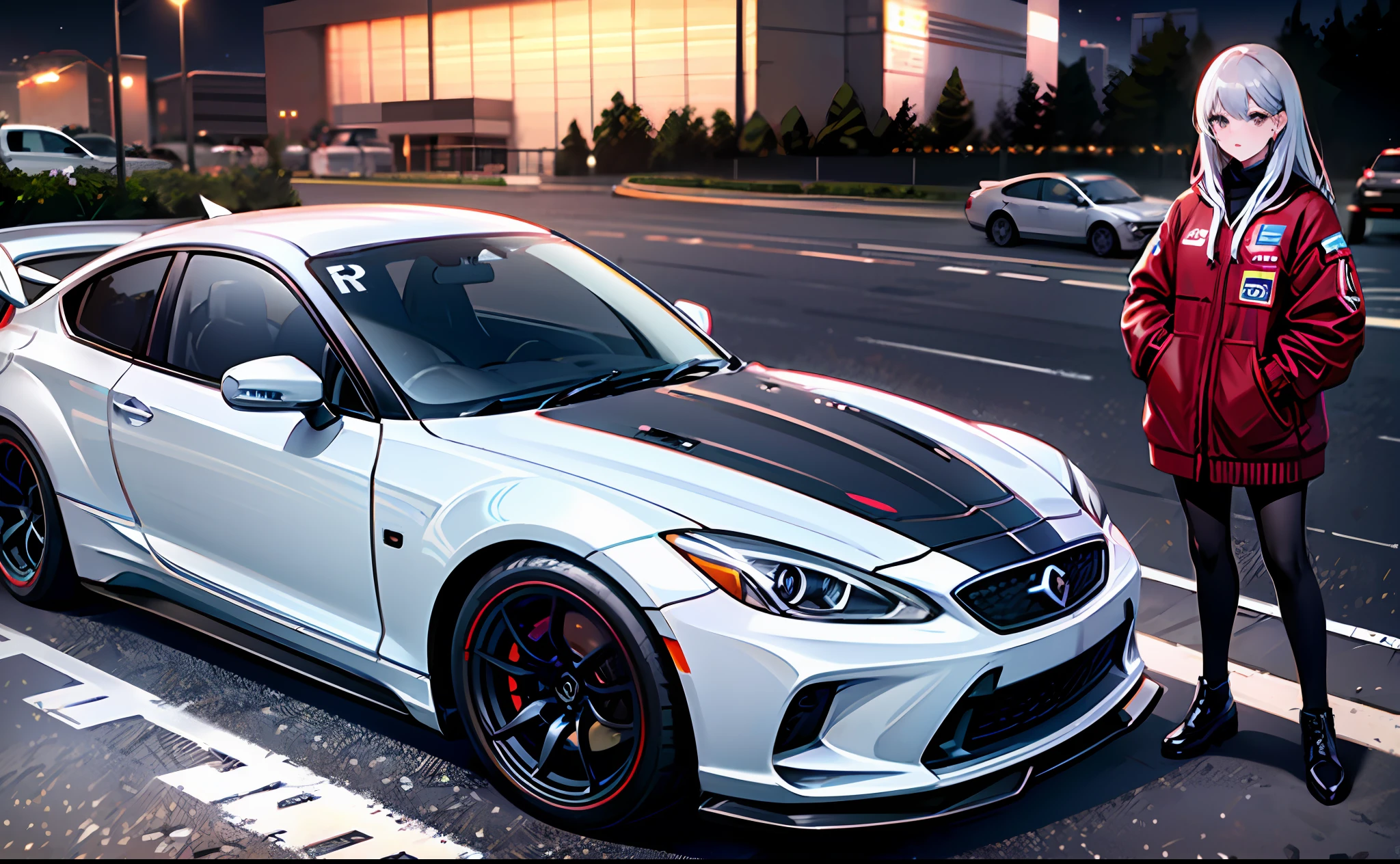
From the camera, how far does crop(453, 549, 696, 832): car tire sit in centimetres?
296

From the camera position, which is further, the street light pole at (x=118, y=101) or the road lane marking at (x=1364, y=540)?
the street light pole at (x=118, y=101)

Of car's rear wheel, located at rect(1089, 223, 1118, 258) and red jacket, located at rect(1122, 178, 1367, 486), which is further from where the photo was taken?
car's rear wheel, located at rect(1089, 223, 1118, 258)

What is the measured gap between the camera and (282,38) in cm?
2477

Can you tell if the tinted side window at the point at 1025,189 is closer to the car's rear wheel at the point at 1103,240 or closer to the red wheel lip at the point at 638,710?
the car's rear wheel at the point at 1103,240

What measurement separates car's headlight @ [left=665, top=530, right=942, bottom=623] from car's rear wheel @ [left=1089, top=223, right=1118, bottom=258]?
1886cm

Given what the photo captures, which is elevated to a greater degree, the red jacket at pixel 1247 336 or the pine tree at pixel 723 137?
the pine tree at pixel 723 137

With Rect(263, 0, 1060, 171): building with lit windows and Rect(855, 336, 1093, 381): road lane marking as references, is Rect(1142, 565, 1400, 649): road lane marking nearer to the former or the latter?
Rect(855, 336, 1093, 381): road lane marking

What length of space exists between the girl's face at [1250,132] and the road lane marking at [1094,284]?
13.8 metres

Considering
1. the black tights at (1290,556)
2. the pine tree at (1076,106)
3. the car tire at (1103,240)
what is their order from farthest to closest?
the pine tree at (1076,106)
the car tire at (1103,240)
the black tights at (1290,556)

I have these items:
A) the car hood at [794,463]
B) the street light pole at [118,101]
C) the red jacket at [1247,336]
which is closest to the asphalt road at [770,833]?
the car hood at [794,463]

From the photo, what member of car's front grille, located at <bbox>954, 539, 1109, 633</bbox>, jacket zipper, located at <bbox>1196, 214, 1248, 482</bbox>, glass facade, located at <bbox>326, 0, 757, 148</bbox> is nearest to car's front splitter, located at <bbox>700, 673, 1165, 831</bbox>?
car's front grille, located at <bbox>954, 539, 1109, 633</bbox>

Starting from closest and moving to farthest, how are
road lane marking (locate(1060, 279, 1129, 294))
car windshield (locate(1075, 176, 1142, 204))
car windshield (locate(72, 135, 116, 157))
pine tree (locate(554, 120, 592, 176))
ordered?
road lane marking (locate(1060, 279, 1129, 294))
car windshield (locate(1075, 176, 1142, 204))
car windshield (locate(72, 135, 116, 157))
pine tree (locate(554, 120, 592, 176))

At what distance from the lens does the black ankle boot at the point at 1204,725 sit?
144 inches

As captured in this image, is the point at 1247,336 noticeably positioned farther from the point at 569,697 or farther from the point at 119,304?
the point at 119,304
